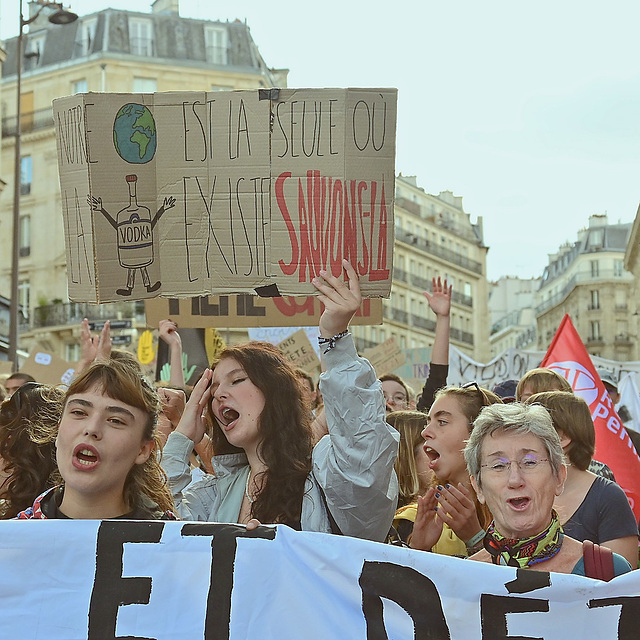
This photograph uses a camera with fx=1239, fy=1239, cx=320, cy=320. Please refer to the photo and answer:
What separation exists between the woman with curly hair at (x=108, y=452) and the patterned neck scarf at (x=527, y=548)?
41.2 inches

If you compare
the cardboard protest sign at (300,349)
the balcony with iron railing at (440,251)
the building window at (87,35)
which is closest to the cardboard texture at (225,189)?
the cardboard protest sign at (300,349)

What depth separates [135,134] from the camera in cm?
487

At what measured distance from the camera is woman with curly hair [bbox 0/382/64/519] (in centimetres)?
425

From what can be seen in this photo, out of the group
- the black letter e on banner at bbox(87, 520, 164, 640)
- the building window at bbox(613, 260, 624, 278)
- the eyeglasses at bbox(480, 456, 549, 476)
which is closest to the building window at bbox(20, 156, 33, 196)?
the black letter e on banner at bbox(87, 520, 164, 640)

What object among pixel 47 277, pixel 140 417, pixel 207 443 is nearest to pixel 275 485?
pixel 140 417

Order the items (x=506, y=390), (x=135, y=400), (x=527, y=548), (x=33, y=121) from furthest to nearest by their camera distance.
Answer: (x=33, y=121), (x=506, y=390), (x=135, y=400), (x=527, y=548)

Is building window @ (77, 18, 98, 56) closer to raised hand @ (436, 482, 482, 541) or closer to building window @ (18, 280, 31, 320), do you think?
building window @ (18, 280, 31, 320)

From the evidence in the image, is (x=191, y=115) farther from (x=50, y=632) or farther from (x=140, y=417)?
(x=50, y=632)

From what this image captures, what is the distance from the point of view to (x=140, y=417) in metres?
3.98

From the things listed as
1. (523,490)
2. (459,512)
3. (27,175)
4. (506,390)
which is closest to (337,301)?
(523,490)

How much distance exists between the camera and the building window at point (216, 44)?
4903 cm

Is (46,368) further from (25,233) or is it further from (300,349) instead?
Result: (25,233)

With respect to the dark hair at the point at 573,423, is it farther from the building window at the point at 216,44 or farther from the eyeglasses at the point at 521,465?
the building window at the point at 216,44

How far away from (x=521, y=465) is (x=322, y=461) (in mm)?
633
